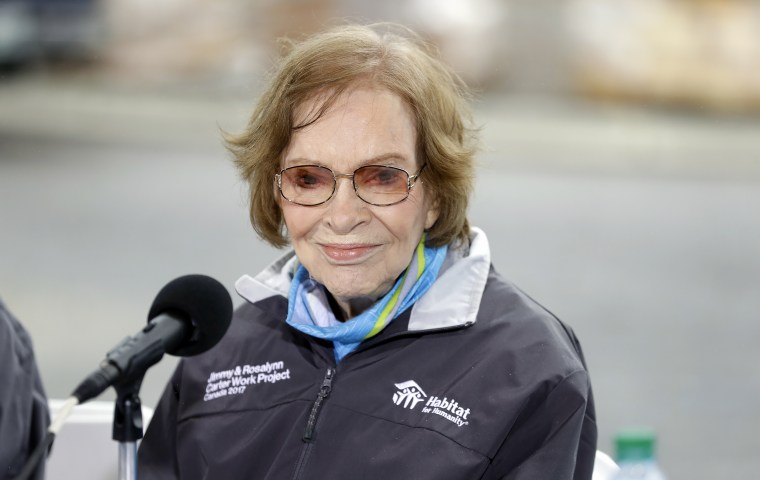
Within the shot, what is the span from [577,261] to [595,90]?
200 inches

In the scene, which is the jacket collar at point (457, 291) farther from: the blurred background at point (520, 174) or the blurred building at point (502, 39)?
the blurred building at point (502, 39)

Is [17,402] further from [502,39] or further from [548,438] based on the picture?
[502,39]

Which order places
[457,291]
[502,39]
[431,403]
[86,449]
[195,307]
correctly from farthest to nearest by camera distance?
[502,39]
[86,449]
[457,291]
[431,403]
[195,307]

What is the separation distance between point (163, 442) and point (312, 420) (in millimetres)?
362

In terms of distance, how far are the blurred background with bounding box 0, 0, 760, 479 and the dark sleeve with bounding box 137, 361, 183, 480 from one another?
0.65 m

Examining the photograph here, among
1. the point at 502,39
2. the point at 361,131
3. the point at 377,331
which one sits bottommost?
the point at 502,39

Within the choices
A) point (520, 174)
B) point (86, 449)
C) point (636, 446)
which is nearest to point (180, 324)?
point (636, 446)

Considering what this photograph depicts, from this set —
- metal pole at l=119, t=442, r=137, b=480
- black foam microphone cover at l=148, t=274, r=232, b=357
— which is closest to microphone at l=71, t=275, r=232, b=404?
black foam microphone cover at l=148, t=274, r=232, b=357

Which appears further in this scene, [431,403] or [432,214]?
[432,214]

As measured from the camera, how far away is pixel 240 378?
213 cm

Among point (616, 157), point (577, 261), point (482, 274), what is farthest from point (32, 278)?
point (616, 157)

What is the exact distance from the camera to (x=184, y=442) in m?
2.12

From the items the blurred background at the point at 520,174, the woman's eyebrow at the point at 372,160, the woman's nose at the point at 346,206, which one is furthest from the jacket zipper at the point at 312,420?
the blurred background at the point at 520,174

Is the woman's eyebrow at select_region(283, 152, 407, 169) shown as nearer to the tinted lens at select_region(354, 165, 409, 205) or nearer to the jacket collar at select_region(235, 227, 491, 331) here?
the tinted lens at select_region(354, 165, 409, 205)
